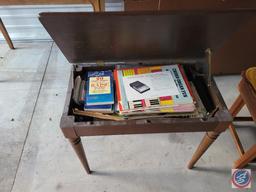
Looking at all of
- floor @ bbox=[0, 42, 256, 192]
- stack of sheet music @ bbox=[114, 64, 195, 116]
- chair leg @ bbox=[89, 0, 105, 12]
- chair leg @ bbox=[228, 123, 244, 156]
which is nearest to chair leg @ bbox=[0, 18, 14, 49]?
floor @ bbox=[0, 42, 256, 192]

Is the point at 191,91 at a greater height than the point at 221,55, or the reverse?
the point at 191,91

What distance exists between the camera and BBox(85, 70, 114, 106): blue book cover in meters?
0.86

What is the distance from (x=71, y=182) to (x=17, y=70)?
1267mm

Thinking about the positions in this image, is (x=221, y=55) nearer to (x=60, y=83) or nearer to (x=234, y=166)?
(x=234, y=166)

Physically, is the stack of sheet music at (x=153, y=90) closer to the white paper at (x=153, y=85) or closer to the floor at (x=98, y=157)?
the white paper at (x=153, y=85)

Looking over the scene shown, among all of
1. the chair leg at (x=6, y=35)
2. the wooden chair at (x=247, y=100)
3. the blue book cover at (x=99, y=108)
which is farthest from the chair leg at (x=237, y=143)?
the chair leg at (x=6, y=35)

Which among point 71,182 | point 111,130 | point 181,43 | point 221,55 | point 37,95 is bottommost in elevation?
point 71,182

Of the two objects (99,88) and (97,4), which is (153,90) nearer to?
(99,88)

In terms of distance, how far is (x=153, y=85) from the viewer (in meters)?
0.89

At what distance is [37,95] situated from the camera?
172cm

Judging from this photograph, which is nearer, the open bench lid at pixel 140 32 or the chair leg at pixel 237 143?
the open bench lid at pixel 140 32

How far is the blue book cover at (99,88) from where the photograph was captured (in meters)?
0.86

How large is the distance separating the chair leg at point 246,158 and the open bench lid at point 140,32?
62 cm

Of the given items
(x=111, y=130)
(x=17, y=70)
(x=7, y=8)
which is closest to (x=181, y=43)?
(x=111, y=130)
